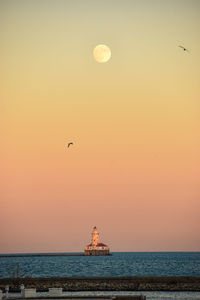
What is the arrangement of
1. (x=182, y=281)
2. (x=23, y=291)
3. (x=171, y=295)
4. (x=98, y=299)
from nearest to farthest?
(x=98, y=299) → (x=23, y=291) → (x=171, y=295) → (x=182, y=281)

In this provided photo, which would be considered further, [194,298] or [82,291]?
[82,291]

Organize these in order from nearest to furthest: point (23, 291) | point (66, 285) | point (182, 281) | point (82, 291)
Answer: point (23, 291), point (82, 291), point (66, 285), point (182, 281)

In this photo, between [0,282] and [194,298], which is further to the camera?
[0,282]

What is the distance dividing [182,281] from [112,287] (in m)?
14.3

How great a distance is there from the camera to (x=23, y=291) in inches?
1768

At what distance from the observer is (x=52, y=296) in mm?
44969

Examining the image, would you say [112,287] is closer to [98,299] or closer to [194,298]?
[194,298]

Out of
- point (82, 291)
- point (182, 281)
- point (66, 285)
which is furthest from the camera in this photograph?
point (182, 281)

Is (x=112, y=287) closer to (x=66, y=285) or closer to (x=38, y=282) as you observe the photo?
(x=66, y=285)

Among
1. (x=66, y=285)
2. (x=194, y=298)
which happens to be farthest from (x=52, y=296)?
(x=66, y=285)

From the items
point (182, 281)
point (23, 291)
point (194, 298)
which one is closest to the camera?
point (23, 291)

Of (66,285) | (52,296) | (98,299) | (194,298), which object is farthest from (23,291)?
(66,285)

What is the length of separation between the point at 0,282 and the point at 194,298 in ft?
106

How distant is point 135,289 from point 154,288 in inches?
84.8
